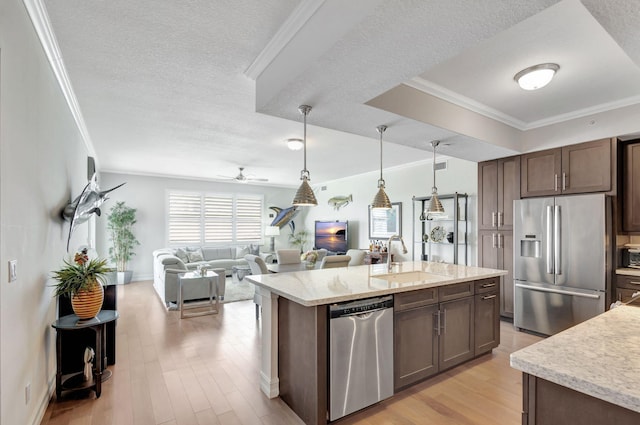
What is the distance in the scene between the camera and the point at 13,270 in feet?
5.62

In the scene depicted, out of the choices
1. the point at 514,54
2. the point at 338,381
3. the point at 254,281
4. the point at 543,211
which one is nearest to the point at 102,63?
the point at 254,281

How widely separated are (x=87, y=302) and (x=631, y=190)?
5.41m

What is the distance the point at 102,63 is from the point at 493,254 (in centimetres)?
503

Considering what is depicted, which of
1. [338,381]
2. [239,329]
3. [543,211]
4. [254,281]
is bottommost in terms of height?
[239,329]

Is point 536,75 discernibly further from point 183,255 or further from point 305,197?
point 183,255

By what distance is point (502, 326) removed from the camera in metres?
4.19

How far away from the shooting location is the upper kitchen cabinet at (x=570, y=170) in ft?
11.0

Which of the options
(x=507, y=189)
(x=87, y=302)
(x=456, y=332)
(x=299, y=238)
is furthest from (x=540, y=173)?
(x=299, y=238)

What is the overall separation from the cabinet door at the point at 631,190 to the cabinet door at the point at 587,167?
215mm

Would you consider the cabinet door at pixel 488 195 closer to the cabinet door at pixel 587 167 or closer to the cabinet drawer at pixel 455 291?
the cabinet door at pixel 587 167

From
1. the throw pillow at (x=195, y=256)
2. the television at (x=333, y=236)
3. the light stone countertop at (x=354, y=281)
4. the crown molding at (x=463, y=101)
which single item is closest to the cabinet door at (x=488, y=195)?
the crown molding at (x=463, y=101)

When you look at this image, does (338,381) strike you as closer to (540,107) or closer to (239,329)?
(239,329)

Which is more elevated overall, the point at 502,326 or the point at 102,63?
the point at 102,63

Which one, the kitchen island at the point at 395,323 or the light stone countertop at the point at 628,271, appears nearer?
the kitchen island at the point at 395,323
